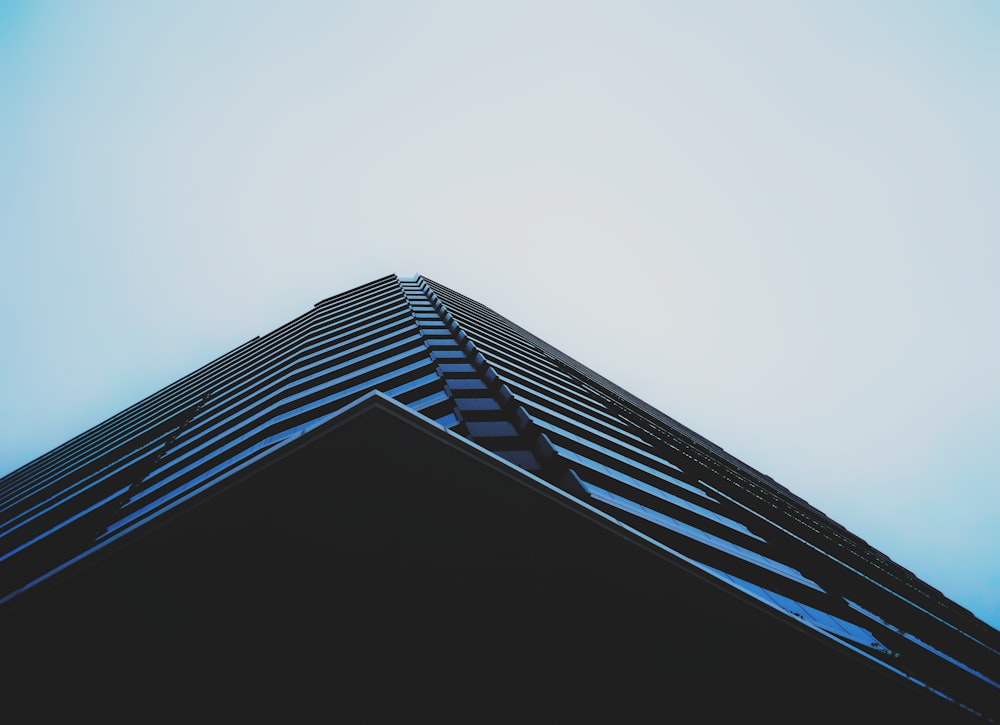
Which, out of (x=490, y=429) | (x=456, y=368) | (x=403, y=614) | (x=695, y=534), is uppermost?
(x=456, y=368)

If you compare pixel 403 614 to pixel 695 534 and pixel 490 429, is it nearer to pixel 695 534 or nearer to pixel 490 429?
pixel 490 429

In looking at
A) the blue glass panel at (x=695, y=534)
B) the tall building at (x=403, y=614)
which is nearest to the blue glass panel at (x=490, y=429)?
the blue glass panel at (x=695, y=534)

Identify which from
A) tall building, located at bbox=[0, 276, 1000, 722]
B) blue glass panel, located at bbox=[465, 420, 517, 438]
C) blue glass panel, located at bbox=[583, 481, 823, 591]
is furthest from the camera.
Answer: blue glass panel, located at bbox=[465, 420, 517, 438]

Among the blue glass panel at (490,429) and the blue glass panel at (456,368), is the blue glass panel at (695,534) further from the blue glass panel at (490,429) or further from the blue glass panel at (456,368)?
the blue glass panel at (456,368)

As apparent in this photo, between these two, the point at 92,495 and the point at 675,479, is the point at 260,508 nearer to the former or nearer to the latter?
the point at 675,479

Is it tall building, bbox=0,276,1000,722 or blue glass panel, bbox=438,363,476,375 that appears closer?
tall building, bbox=0,276,1000,722

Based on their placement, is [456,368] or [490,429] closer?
[490,429]

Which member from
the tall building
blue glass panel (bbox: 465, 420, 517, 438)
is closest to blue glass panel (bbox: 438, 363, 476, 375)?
blue glass panel (bbox: 465, 420, 517, 438)

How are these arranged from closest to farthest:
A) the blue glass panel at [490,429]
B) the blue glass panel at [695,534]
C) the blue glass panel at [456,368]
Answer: the blue glass panel at [695,534], the blue glass panel at [490,429], the blue glass panel at [456,368]

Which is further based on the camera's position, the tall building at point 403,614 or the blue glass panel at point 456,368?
the blue glass panel at point 456,368

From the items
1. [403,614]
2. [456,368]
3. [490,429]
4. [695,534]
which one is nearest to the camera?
[403,614]

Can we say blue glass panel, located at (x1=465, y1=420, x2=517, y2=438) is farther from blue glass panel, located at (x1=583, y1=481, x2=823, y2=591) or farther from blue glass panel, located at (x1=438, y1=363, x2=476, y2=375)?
blue glass panel, located at (x1=438, y1=363, x2=476, y2=375)

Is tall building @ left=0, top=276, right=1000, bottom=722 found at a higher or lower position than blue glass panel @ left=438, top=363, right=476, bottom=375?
lower

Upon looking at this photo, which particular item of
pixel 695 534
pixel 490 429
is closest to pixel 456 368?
pixel 490 429
